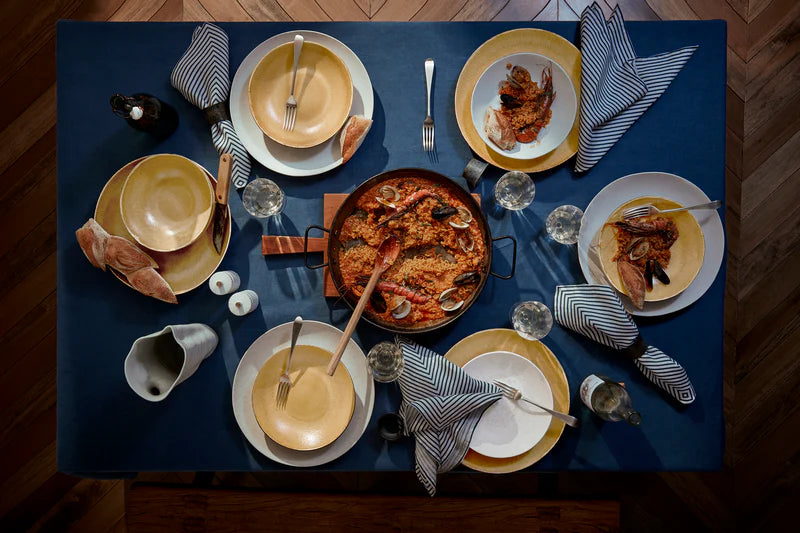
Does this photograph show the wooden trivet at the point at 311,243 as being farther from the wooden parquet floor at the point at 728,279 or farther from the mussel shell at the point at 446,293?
the wooden parquet floor at the point at 728,279

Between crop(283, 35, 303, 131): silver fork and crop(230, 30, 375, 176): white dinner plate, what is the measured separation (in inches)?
2.6

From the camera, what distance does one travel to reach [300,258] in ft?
5.58

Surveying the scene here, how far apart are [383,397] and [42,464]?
7.35 ft

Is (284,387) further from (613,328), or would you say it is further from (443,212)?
(613,328)

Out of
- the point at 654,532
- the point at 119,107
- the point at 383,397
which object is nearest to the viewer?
the point at 119,107

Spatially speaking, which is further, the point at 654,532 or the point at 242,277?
the point at 654,532

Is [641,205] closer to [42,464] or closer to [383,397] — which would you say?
[383,397]

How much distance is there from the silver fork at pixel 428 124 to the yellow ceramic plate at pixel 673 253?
655 millimetres

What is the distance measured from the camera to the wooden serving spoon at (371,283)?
4.95 feet

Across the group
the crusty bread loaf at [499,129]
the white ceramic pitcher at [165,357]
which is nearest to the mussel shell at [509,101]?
A: the crusty bread loaf at [499,129]

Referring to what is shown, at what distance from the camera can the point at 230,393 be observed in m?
1.69

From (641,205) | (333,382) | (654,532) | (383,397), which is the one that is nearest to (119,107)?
(333,382)

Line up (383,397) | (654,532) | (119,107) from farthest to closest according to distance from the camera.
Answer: (654,532)
(383,397)
(119,107)

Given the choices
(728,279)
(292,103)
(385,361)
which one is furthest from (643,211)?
(728,279)
